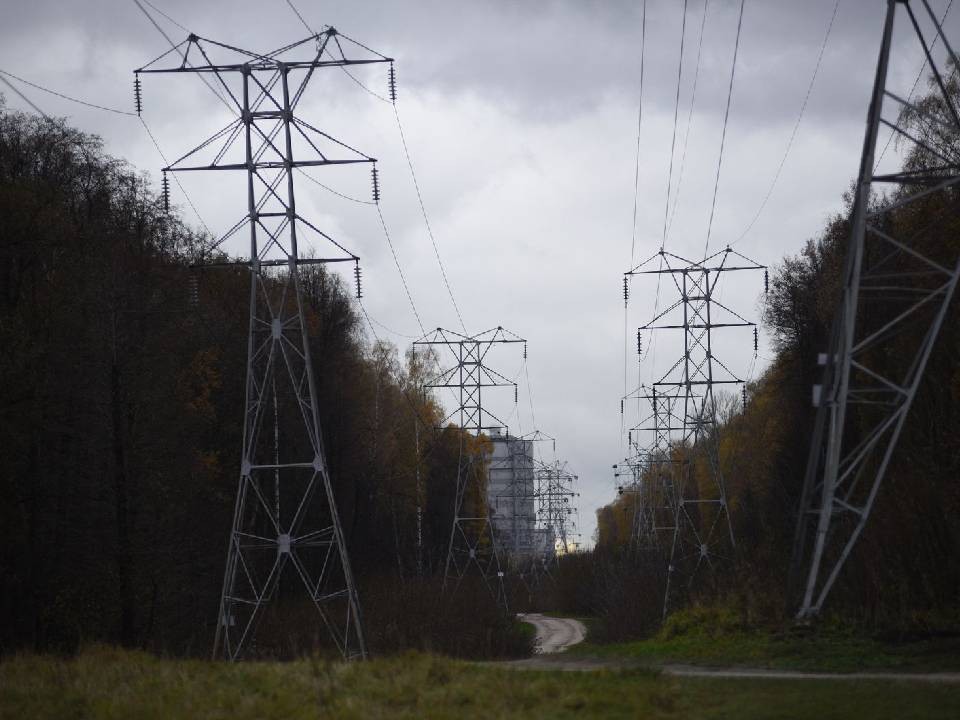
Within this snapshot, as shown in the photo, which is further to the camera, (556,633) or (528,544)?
(528,544)

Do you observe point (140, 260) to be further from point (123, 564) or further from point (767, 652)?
point (767, 652)

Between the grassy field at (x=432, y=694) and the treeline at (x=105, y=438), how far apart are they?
1388 centimetres

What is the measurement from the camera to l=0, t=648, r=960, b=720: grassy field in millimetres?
13469

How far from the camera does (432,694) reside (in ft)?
48.9

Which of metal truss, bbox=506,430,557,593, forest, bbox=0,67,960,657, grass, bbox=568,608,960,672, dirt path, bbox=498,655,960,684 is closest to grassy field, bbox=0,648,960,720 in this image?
dirt path, bbox=498,655,960,684

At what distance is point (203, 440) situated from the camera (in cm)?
5372

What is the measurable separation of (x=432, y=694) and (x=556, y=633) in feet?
147

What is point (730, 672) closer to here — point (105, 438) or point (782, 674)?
point (782, 674)

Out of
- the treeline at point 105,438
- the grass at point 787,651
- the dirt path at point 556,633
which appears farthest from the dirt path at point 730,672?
the dirt path at point 556,633

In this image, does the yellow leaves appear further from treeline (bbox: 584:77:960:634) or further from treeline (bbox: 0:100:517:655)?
treeline (bbox: 584:77:960:634)

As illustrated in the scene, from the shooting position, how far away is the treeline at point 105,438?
110 feet

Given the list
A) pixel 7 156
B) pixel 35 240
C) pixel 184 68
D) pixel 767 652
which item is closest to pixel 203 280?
pixel 7 156

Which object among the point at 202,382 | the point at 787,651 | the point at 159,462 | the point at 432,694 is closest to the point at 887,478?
the point at 787,651

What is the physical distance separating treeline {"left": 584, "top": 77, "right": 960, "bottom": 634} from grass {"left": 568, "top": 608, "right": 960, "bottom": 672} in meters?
0.67
